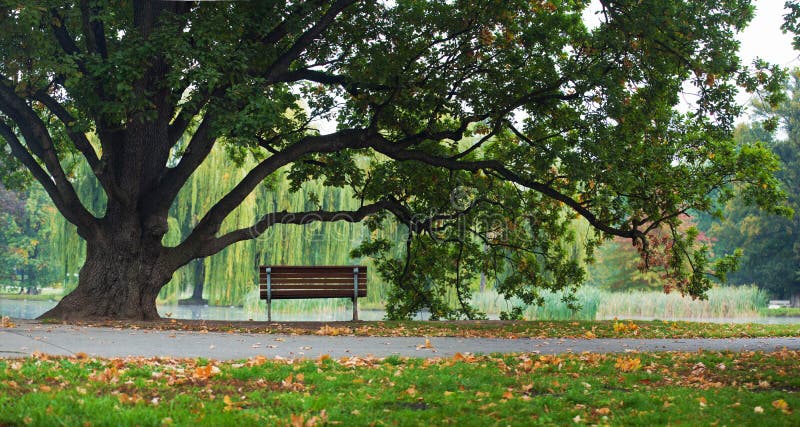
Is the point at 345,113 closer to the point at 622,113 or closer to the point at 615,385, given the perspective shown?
the point at 622,113

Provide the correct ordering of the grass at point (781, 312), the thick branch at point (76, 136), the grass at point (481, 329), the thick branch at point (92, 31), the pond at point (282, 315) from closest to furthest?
1. the grass at point (481, 329)
2. the thick branch at point (92, 31)
3. the thick branch at point (76, 136)
4. the pond at point (282, 315)
5. the grass at point (781, 312)

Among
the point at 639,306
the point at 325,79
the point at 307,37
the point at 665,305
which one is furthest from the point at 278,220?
the point at 665,305

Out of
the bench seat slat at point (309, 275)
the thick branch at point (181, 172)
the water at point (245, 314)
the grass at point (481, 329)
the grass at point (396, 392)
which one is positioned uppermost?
the thick branch at point (181, 172)

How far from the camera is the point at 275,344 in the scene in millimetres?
9930

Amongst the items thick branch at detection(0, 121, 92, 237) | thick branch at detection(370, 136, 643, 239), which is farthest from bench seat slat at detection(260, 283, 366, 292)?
thick branch at detection(0, 121, 92, 237)

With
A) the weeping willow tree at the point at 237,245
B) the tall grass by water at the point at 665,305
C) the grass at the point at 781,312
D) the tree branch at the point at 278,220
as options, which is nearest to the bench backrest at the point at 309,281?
the tree branch at the point at 278,220

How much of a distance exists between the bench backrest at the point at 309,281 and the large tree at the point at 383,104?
1298 mm

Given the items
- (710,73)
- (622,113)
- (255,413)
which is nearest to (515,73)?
(622,113)

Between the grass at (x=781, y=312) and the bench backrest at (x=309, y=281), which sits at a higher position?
the bench backrest at (x=309, y=281)

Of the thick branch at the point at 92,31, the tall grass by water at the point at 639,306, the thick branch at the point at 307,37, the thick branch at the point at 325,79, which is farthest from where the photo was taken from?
the tall grass by water at the point at 639,306

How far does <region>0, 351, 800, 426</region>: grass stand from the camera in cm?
538

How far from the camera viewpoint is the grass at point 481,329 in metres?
12.2

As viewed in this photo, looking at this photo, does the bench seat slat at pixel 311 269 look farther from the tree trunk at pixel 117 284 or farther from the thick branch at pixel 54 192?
→ the thick branch at pixel 54 192

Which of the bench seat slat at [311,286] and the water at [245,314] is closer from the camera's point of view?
the bench seat slat at [311,286]
